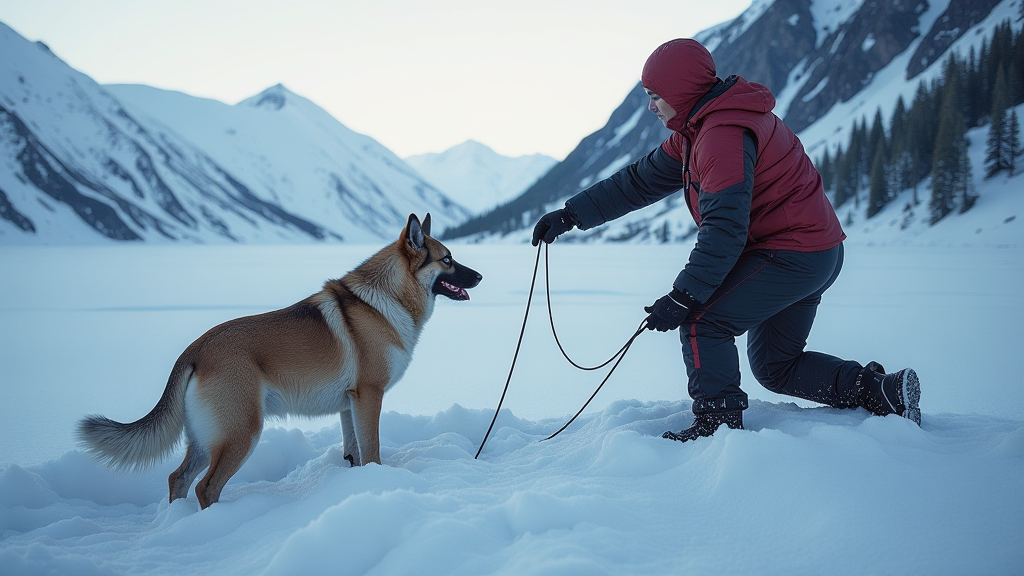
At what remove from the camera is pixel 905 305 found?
11094mm

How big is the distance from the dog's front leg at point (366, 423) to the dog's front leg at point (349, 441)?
0.68ft

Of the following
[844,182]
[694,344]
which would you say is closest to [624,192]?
[694,344]

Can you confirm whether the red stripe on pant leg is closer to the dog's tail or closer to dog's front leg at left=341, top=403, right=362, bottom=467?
dog's front leg at left=341, top=403, right=362, bottom=467

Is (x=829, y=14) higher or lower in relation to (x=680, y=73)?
higher

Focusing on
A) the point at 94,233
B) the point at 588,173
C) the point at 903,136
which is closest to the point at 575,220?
the point at 903,136

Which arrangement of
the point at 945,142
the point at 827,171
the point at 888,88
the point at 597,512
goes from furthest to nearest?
the point at 888,88, the point at 827,171, the point at 945,142, the point at 597,512

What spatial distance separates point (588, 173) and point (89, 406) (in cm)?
15708

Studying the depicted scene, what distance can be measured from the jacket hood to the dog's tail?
3.07 metres

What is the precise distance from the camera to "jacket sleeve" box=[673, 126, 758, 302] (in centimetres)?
309

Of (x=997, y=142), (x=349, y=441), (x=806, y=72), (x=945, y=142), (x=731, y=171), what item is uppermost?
(x=806, y=72)

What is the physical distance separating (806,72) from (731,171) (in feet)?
Result: 486

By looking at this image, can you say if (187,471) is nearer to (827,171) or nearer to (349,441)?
(349,441)

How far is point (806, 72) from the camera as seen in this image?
128 m

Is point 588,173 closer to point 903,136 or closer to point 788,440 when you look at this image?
point 903,136
